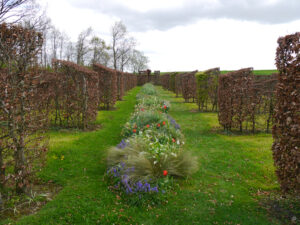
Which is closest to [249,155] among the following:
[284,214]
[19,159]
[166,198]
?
[284,214]

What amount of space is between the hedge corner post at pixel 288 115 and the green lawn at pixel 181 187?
0.78m

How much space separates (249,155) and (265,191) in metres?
2.06

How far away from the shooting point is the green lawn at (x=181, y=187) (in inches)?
134

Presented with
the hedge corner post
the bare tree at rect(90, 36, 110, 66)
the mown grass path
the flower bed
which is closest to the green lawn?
the mown grass path

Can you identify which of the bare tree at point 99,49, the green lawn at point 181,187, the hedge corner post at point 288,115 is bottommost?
the green lawn at point 181,187

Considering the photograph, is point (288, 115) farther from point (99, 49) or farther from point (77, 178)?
point (99, 49)

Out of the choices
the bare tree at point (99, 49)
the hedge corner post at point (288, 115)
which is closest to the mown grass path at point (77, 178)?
the hedge corner post at point (288, 115)

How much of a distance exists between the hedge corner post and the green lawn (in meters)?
0.78

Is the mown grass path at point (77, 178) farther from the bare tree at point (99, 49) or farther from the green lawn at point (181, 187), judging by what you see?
the bare tree at point (99, 49)

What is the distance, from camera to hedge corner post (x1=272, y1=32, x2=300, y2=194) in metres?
3.15

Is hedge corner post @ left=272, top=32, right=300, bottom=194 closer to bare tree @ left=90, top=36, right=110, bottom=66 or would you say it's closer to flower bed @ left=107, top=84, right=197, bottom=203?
flower bed @ left=107, top=84, right=197, bottom=203

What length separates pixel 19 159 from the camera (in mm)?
3693

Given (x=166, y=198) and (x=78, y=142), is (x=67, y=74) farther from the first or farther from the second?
(x=166, y=198)

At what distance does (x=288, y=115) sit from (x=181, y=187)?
234cm
